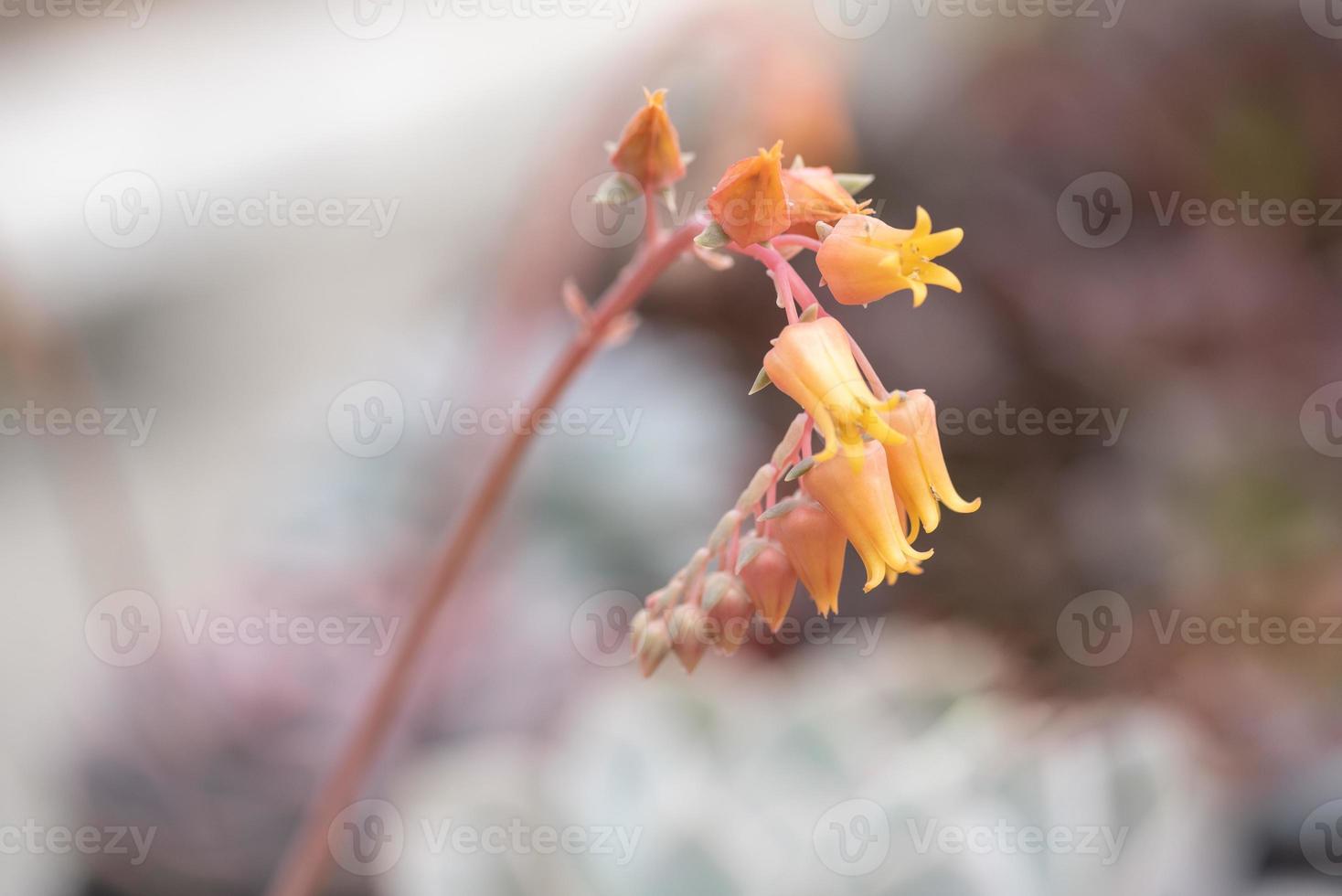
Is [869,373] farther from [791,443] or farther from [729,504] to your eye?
[729,504]

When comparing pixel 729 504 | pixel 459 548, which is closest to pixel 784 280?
pixel 459 548

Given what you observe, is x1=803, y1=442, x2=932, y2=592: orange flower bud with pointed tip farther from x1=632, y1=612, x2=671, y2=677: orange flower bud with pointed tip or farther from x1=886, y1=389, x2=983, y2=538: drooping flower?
x1=632, y1=612, x2=671, y2=677: orange flower bud with pointed tip

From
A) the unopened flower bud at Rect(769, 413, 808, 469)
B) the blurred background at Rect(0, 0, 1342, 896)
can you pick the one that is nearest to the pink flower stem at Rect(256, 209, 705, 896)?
the unopened flower bud at Rect(769, 413, 808, 469)

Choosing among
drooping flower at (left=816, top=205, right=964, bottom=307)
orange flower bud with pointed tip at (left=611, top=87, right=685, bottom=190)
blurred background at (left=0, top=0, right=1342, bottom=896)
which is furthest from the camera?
blurred background at (left=0, top=0, right=1342, bottom=896)

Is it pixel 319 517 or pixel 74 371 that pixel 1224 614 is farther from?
pixel 74 371

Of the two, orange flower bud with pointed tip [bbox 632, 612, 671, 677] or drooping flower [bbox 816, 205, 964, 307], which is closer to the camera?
drooping flower [bbox 816, 205, 964, 307]

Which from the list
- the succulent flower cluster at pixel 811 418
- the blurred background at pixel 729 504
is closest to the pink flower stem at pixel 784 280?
the succulent flower cluster at pixel 811 418
